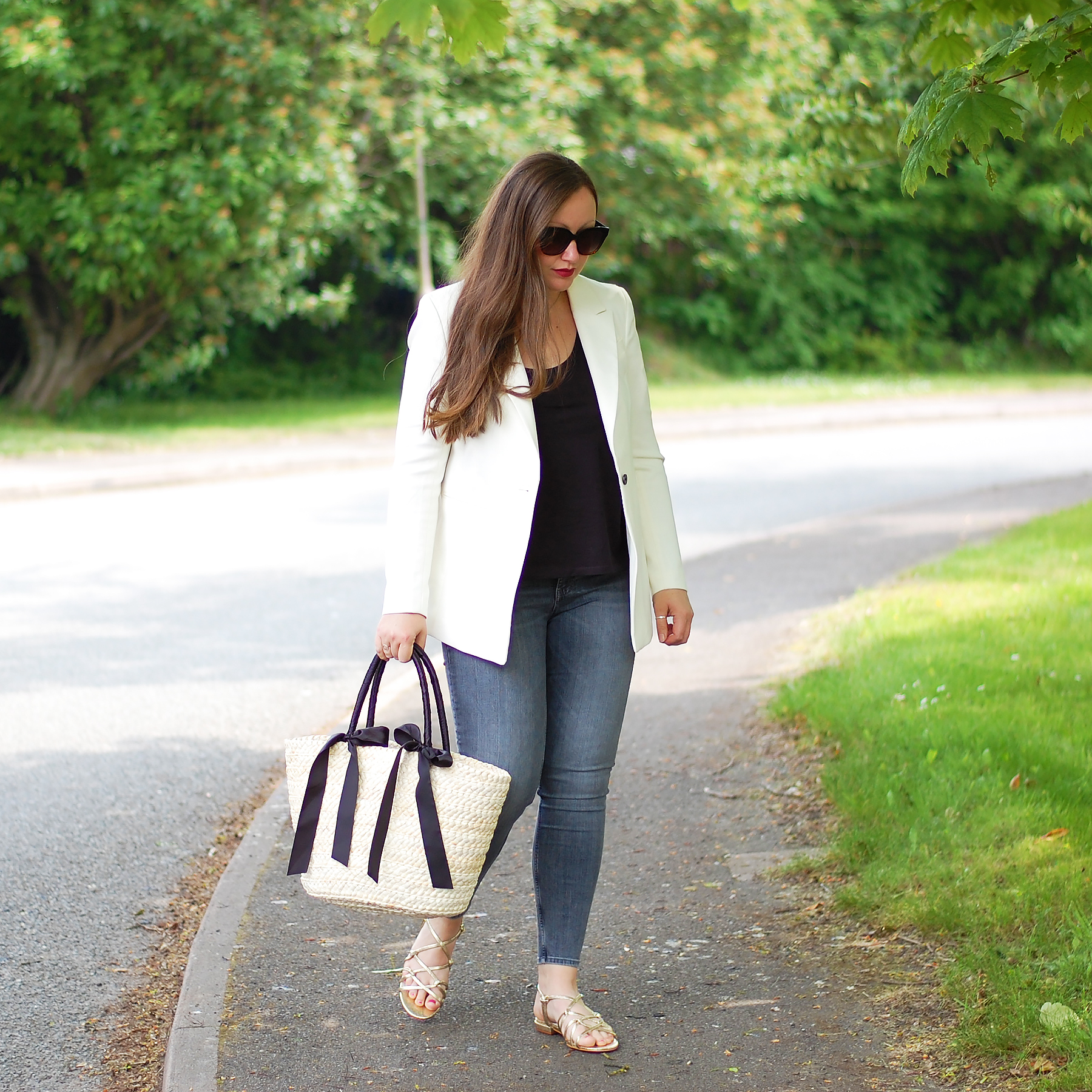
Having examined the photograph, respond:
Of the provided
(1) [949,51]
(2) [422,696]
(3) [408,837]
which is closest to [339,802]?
(3) [408,837]

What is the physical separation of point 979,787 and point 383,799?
2321 millimetres

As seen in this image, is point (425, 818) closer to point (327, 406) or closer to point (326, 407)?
point (326, 407)

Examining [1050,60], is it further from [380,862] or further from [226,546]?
[226,546]

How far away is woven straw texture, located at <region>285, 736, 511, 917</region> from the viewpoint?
305 cm

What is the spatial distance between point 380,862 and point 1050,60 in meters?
2.54

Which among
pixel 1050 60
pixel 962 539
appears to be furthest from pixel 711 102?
pixel 1050 60

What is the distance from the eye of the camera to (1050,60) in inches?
140

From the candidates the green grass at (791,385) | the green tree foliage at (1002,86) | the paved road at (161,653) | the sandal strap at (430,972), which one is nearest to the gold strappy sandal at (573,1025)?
the sandal strap at (430,972)

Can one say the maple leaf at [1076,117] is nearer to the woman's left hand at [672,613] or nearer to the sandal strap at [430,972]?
the woman's left hand at [672,613]

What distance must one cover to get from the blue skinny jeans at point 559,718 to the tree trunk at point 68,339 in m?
18.3

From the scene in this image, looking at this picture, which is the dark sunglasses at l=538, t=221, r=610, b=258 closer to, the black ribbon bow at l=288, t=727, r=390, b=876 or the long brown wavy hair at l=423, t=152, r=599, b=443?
the long brown wavy hair at l=423, t=152, r=599, b=443

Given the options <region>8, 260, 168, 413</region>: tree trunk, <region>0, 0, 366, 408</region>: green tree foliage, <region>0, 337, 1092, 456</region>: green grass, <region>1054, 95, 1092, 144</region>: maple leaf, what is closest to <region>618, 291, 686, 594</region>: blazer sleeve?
<region>1054, 95, 1092, 144</region>: maple leaf

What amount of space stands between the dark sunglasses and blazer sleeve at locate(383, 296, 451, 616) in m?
0.29

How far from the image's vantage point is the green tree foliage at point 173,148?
17.7m
